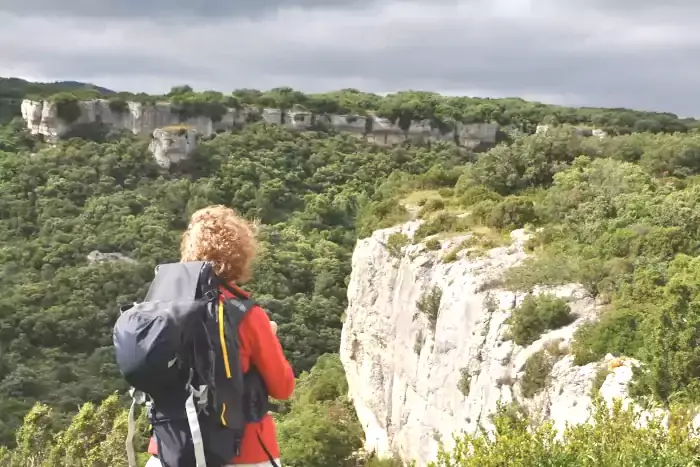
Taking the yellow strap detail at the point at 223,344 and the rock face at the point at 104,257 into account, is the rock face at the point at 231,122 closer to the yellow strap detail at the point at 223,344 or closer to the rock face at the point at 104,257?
the rock face at the point at 104,257

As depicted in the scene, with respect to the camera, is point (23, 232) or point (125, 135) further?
point (125, 135)

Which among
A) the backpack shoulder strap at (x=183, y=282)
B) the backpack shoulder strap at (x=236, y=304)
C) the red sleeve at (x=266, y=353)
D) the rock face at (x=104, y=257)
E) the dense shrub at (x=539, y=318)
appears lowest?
the rock face at (x=104, y=257)

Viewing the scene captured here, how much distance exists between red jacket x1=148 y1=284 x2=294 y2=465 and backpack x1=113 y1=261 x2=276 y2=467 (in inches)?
2.0

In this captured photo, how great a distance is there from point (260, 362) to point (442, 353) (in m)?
9.41

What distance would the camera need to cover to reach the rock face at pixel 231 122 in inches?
1953

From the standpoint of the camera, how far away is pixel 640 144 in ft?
66.0

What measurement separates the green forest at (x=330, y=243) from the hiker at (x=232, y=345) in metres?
2.25

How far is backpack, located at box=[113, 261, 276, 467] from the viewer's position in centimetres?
295

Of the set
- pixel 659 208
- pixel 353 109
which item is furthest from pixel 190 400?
pixel 353 109

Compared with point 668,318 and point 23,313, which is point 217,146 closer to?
point 23,313

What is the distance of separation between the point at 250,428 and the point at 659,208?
36.6 ft

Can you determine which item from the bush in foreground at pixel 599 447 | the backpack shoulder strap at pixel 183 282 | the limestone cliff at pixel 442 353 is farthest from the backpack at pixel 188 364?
the limestone cliff at pixel 442 353

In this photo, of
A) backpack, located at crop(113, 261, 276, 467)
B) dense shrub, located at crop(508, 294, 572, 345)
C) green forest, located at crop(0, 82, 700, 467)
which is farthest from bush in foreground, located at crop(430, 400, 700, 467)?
dense shrub, located at crop(508, 294, 572, 345)

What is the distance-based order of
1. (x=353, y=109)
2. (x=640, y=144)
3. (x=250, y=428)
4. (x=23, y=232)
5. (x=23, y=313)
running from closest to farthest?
(x=250, y=428)
(x=640, y=144)
(x=23, y=313)
(x=23, y=232)
(x=353, y=109)
